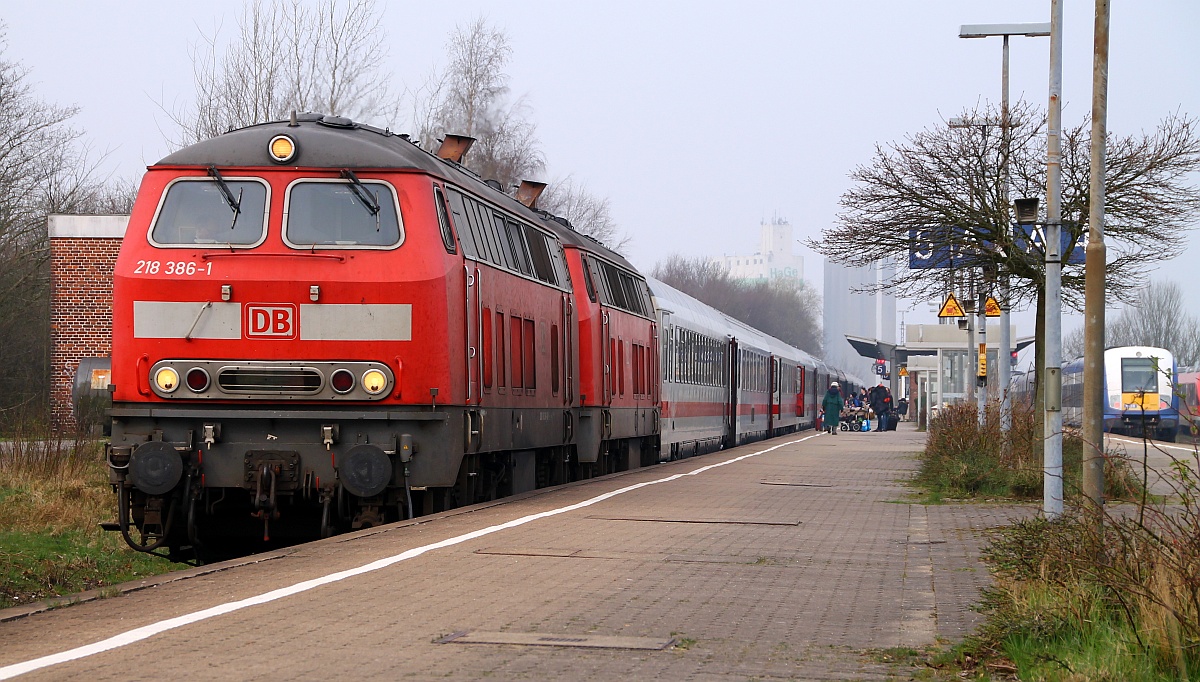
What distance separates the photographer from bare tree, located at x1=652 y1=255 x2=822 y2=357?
134 m

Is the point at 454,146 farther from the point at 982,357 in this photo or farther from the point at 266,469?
the point at 982,357

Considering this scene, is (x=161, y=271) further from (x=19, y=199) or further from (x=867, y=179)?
(x=19, y=199)

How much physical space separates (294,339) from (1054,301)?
6654 millimetres

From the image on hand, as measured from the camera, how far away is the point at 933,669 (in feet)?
20.4

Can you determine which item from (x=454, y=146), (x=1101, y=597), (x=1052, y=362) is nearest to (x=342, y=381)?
(x=454, y=146)

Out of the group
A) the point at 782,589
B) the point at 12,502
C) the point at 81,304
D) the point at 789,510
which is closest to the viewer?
the point at 782,589

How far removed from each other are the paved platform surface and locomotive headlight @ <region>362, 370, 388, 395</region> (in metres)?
1.09

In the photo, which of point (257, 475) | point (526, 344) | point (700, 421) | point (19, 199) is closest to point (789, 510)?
point (526, 344)

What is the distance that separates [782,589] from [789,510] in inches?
247

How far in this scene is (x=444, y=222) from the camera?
1208cm

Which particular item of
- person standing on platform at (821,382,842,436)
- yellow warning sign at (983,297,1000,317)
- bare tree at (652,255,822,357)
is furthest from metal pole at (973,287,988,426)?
bare tree at (652,255,822,357)

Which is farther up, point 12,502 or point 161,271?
point 161,271

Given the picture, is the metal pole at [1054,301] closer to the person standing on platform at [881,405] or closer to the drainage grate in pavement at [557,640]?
the drainage grate in pavement at [557,640]

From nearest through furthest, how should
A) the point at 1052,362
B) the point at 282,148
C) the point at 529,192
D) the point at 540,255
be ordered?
the point at 282,148 < the point at 1052,362 < the point at 540,255 < the point at 529,192
